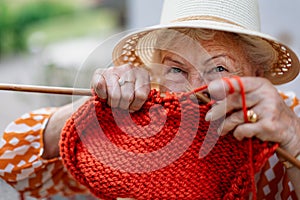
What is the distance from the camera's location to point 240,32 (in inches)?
38.5

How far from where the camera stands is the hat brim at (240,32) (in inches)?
38.4

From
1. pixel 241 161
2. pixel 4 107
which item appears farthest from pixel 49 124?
pixel 4 107

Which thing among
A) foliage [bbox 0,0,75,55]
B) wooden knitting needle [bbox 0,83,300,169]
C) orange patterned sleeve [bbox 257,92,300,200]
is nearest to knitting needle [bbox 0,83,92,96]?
wooden knitting needle [bbox 0,83,300,169]

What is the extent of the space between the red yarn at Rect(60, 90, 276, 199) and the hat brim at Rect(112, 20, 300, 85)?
151 mm

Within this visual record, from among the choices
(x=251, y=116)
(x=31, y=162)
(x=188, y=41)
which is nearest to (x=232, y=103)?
(x=251, y=116)

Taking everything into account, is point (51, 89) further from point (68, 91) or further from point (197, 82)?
point (197, 82)

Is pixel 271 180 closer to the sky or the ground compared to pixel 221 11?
closer to the ground

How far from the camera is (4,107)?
3236mm

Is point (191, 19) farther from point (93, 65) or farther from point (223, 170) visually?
point (93, 65)

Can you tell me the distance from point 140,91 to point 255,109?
222 mm

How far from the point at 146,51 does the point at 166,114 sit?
11.5 inches

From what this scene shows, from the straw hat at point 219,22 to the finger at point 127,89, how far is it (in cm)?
13

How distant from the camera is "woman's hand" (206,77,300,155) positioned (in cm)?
83

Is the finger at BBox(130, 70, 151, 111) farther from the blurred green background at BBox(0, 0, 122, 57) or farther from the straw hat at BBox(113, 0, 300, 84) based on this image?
the blurred green background at BBox(0, 0, 122, 57)
